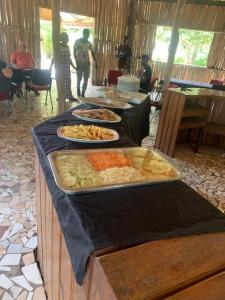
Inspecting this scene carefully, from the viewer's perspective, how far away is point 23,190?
7.96 feet

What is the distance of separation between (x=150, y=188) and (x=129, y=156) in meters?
0.28

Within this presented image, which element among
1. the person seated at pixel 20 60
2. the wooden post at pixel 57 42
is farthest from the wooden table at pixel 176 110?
the person seated at pixel 20 60

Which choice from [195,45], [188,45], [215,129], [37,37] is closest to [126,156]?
[215,129]

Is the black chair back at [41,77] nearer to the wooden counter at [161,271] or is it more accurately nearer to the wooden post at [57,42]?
the wooden post at [57,42]

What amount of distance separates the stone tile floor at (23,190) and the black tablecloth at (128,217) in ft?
3.30

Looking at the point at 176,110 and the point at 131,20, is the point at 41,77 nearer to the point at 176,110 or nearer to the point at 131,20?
the point at 176,110

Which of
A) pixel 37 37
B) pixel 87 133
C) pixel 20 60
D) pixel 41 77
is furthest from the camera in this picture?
pixel 37 37

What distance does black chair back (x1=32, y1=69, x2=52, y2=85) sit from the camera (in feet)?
15.4

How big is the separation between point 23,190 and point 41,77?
119 inches

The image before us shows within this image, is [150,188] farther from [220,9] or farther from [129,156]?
[220,9]

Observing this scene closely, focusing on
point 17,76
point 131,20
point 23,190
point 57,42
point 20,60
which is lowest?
point 23,190

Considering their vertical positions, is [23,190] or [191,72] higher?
[191,72]

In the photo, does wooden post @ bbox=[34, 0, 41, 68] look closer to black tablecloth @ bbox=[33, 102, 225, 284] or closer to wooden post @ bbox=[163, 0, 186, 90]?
wooden post @ bbox=[163, 0, 186, 90]

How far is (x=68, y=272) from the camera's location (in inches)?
32.7
